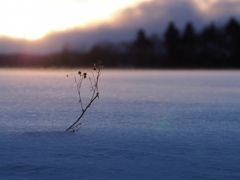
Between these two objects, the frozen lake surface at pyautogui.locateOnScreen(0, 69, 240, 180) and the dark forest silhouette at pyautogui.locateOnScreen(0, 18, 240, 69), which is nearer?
the frozen lake surface at pyautogui.locateOnScreen(0, 69, 240, 180)

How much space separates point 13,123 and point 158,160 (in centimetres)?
322

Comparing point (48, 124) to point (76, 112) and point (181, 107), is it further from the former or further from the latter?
point (181, 107)

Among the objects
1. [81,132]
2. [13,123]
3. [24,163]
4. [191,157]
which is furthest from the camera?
[13,123]

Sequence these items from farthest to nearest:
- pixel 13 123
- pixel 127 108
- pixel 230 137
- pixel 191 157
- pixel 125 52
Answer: pixel 125 52 < pixel 127 108 < pixel 13 123 < pixel 230 137 < pixel 191 157

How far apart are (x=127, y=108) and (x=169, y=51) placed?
42702 millimetres

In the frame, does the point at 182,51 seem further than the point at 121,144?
Yes

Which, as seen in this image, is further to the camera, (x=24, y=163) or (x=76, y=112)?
(x=76, y=112)

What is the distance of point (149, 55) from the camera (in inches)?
2036

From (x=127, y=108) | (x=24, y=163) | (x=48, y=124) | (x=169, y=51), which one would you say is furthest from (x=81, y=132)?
(x=169, y=51)

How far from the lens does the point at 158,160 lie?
423cm

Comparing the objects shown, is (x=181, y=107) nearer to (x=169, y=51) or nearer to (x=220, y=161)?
(x=220, y=161)

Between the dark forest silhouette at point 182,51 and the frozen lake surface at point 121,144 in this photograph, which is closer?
the frozen lake surface at point 121,144

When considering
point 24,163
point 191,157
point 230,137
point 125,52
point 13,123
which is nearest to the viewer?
point 24,163

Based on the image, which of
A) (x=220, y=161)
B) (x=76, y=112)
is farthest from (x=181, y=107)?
(x=220, y=161)
